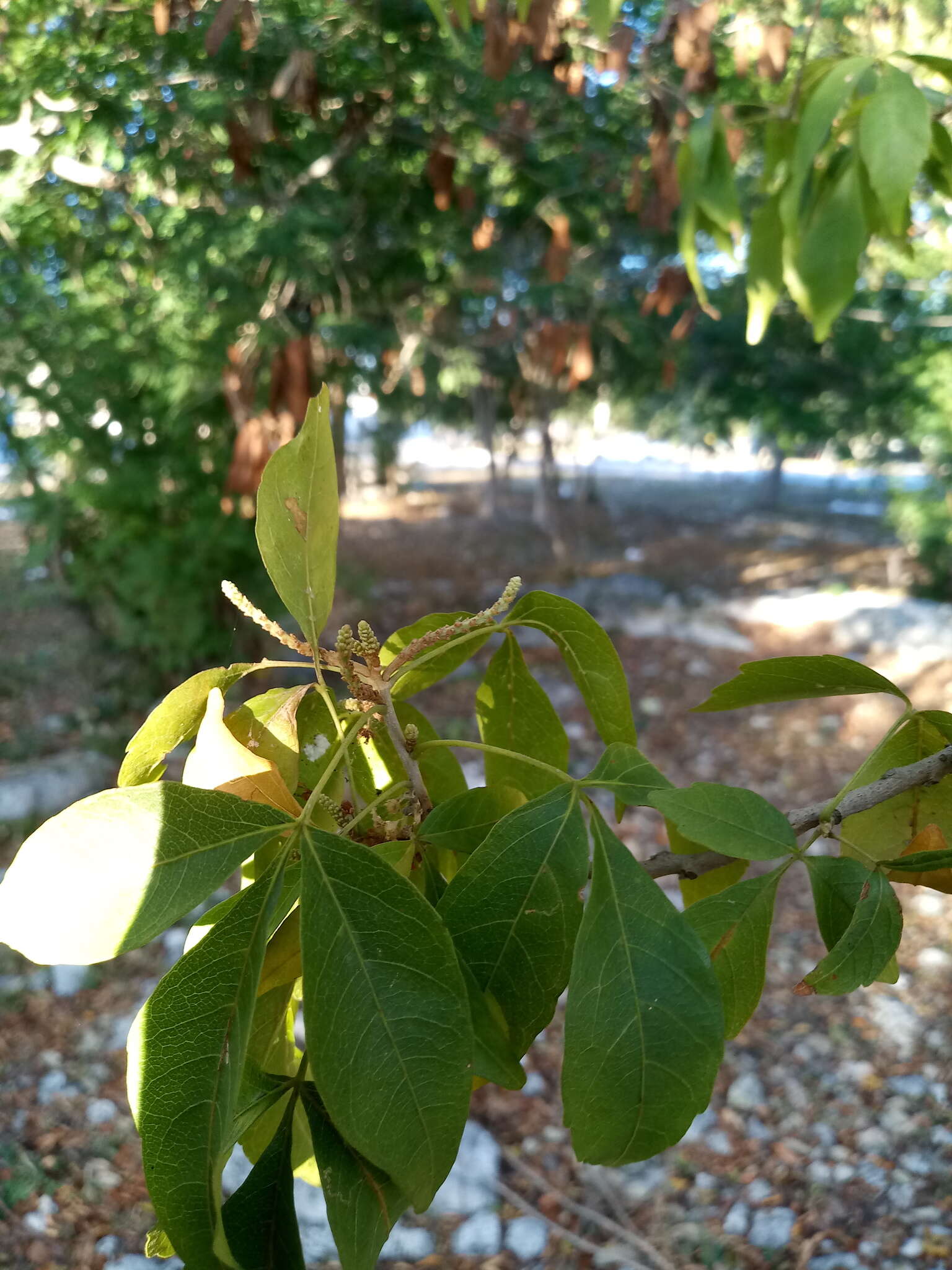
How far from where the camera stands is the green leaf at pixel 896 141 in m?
0.55

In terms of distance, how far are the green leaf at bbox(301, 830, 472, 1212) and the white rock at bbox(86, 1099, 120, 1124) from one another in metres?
2.12

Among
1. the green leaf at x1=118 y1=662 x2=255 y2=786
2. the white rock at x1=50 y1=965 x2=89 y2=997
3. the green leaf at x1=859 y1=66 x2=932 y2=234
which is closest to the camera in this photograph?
the green leaf at x1=118 y1=662 x2=255 y2=786

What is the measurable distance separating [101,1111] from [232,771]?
215cm

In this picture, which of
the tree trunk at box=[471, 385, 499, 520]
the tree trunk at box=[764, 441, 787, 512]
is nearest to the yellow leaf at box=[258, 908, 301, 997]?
the tree trunk at box=[471, 385, 499, 520]

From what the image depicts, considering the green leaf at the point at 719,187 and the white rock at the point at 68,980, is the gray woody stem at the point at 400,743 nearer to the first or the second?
the green leaf at the point at 719,187

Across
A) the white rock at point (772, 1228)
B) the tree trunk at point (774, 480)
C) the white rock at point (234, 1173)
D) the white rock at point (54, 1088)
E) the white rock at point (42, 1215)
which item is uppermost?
the tree trunk at point (774, 480)

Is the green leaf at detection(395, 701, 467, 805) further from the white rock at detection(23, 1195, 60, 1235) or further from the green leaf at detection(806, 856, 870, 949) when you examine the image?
the white rock at detection(23, 1195, 60, 1235)

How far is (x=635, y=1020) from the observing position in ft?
1.11

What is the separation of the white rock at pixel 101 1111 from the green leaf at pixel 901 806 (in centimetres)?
213

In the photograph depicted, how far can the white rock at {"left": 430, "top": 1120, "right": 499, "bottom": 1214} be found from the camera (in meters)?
1.87

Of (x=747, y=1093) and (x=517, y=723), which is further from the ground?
(x=517, y=723)

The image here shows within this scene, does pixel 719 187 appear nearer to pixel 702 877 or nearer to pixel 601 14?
pixel 601 14

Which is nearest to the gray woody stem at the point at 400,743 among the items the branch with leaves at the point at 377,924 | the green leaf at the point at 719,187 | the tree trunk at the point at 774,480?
the branch with leaves at the point at 377,924

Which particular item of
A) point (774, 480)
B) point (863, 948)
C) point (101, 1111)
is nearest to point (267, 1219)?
point (863, 948)
